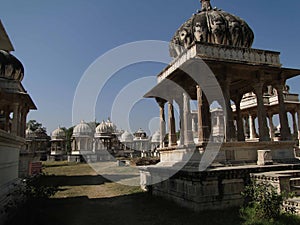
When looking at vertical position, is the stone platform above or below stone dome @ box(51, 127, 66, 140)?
below

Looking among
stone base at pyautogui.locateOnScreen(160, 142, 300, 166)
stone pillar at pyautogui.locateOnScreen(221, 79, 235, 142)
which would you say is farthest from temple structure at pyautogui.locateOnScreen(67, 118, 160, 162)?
stone pillar at pyautogui.locateOnScreen(221, 79, 235, 142)

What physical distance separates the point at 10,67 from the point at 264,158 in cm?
2073

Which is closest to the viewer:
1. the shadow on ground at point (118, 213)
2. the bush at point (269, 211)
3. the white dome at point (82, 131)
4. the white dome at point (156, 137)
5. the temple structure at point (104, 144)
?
the bush at point (269, 211)

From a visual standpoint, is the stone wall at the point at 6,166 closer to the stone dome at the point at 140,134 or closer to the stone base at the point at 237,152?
the stone base at the point at 237,152

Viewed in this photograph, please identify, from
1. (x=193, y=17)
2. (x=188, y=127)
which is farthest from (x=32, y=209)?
(x=193, y=17)

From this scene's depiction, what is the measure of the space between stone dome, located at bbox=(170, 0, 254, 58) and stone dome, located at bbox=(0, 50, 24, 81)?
14.7 meters

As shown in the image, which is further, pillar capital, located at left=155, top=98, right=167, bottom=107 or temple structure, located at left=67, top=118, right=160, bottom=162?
temple structure, located at left=67, top=118, right=160, bottom=162

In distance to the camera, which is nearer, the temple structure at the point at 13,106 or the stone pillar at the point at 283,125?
the temple structure at the point at 13,106

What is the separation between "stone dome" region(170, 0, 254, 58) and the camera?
47.5 ft

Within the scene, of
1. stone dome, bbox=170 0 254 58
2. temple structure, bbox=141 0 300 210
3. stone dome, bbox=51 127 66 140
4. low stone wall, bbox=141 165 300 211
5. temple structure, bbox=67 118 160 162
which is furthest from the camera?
stone dome, bbox=51 127 66 140

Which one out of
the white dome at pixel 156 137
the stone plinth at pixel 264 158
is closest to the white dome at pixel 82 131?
the white dome at pixel 156 137

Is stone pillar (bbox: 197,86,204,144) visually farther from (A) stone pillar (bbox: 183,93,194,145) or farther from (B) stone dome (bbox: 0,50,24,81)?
(B) stone dome (bbox: 0,50,24,81)

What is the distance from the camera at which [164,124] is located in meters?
18.5

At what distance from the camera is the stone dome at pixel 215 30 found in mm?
14486
